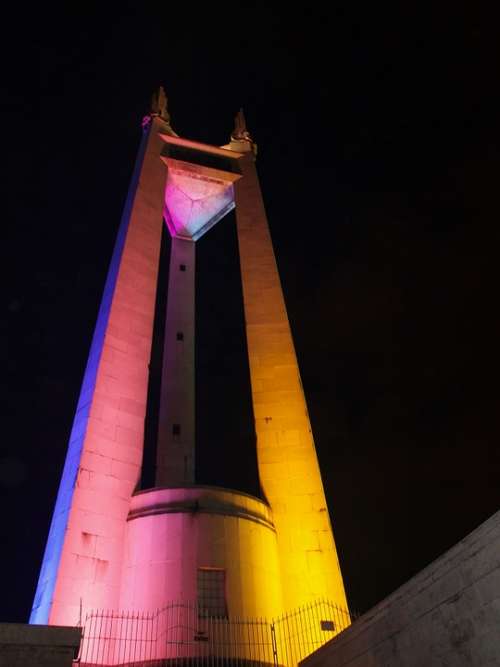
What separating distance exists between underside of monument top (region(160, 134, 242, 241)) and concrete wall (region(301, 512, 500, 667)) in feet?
86.6

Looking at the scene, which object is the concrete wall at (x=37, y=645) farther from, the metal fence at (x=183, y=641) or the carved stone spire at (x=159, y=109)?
the carved stone spire at (x=159, y=109)

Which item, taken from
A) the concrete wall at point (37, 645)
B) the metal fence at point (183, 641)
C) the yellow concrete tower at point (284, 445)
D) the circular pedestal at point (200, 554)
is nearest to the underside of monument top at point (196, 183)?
the yellow concrete tower at point (284, 445)

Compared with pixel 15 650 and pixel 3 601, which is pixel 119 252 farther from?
pixel 3 601

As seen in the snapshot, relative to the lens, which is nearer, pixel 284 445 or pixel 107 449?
pixel 107 449

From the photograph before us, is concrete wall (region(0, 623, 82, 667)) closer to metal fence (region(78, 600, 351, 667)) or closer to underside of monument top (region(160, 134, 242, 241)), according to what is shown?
metal fence (region(78, 600, 351, 667))

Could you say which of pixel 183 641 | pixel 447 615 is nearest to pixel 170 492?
pixel 183 641

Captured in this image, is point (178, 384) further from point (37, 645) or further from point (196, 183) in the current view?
point (37, 645)

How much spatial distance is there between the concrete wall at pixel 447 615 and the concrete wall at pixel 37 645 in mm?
5544

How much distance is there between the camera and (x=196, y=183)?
32.5m

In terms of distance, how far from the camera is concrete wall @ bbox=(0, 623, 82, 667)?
10.5 m

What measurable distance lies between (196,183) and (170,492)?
1967 cm

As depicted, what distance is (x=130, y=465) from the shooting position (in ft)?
65.2

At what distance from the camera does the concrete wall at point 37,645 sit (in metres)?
10.5

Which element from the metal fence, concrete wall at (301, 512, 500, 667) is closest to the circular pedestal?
the metal fence
